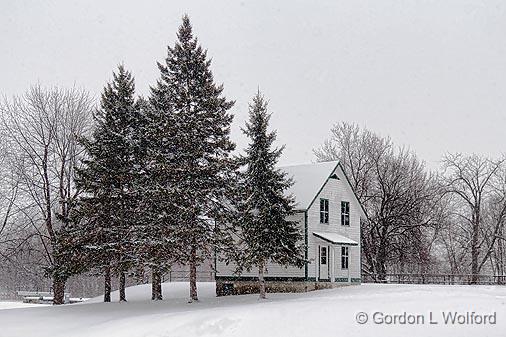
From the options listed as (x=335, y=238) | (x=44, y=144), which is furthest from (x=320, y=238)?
(x=44, y=144)

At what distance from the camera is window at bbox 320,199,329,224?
127ft

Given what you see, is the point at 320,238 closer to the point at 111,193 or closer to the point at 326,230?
the point at 326,230

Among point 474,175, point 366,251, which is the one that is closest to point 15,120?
point 366,251

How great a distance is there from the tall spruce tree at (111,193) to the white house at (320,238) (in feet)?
20.0

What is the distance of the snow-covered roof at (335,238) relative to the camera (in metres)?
Answer: 37.0

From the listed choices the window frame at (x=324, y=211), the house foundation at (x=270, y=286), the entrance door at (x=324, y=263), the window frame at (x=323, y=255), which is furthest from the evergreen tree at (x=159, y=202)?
the window frame at (x=324, y=211)

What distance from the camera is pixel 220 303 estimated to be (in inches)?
1219

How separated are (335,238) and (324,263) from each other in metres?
1.60

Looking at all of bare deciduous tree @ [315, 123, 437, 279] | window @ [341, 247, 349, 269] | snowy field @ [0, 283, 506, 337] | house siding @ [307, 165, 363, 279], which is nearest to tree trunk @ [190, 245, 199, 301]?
snowy field @ [0, 283, 506, 337]

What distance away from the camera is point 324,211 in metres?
39.1

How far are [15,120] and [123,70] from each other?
9.40 metres

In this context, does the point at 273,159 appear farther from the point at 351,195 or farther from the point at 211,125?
the point at 351,195

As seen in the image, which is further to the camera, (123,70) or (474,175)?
(474,175)

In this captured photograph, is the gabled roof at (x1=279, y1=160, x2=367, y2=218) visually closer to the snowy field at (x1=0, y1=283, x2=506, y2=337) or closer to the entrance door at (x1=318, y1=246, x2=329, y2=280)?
the entrance door at (x1=318, y1=246, x2=329, y2=280)
